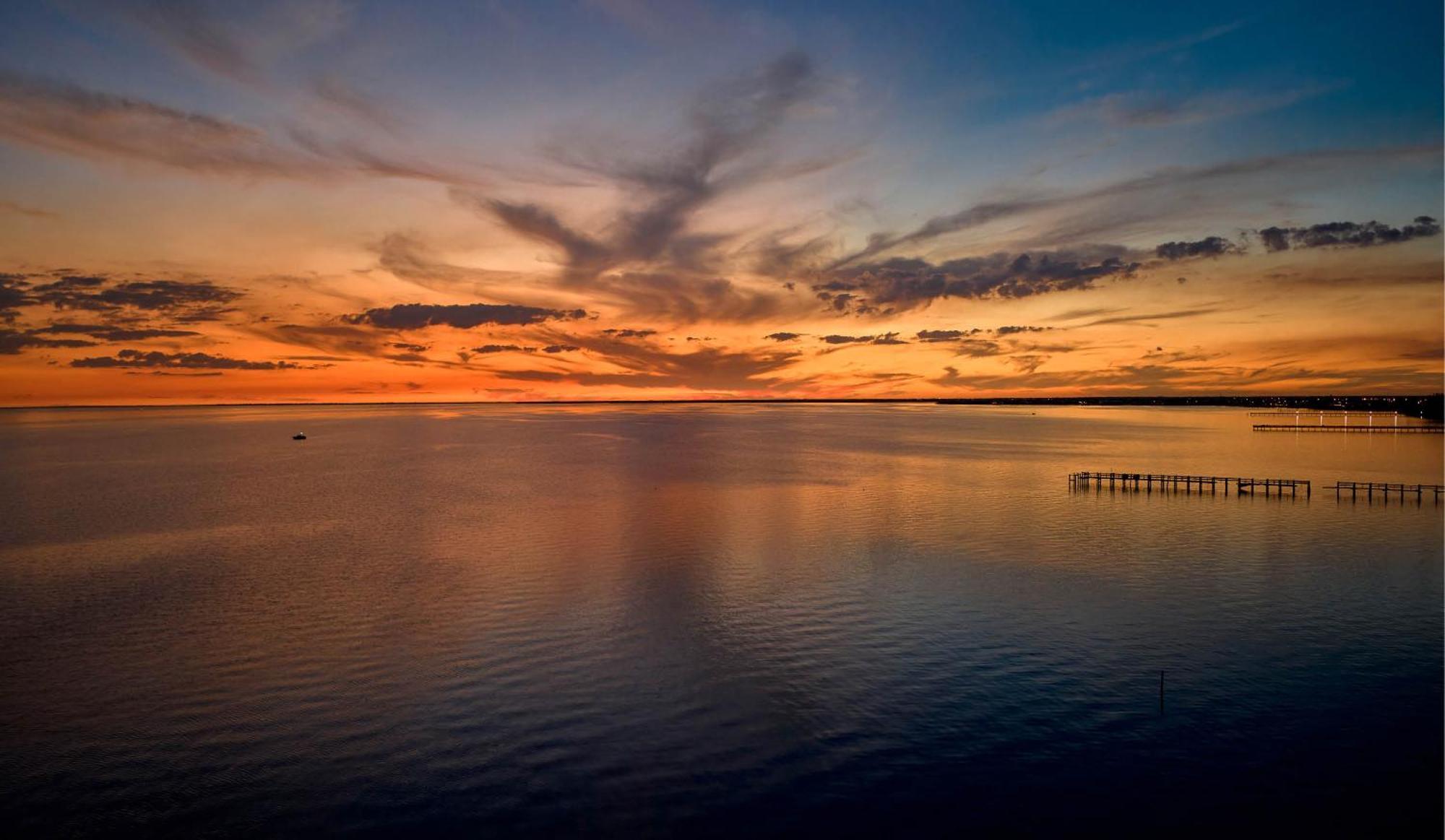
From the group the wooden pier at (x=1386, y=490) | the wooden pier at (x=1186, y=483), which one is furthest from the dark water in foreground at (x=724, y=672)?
the wooden pier at (x=1186, y=483)

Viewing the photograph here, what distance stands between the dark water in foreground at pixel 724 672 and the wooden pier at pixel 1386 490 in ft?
21.9

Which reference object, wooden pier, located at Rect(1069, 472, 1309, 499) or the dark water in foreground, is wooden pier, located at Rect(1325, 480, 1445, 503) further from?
the dark water in foreground

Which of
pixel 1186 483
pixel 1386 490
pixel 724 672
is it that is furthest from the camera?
pixel 1186 483

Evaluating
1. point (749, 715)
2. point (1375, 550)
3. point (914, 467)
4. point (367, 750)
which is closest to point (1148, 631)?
point (749, 715)

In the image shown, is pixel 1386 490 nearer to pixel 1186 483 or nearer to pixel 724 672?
pixel 1186 483

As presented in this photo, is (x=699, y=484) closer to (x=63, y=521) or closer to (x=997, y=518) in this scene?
(x=997, y=518)

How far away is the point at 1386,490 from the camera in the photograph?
79.2 meters

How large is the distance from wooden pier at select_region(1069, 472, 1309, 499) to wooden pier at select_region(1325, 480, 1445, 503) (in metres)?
3.41

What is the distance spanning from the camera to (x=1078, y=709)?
92.3 ft

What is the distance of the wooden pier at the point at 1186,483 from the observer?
83188mm

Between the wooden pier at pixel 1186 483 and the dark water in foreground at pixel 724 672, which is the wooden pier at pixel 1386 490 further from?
the dark water in foreground at pixel 724 672

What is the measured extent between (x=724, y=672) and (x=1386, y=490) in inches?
3255

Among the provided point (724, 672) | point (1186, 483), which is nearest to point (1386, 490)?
point (1186, 483)

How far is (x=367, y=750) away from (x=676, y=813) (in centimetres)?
1097
